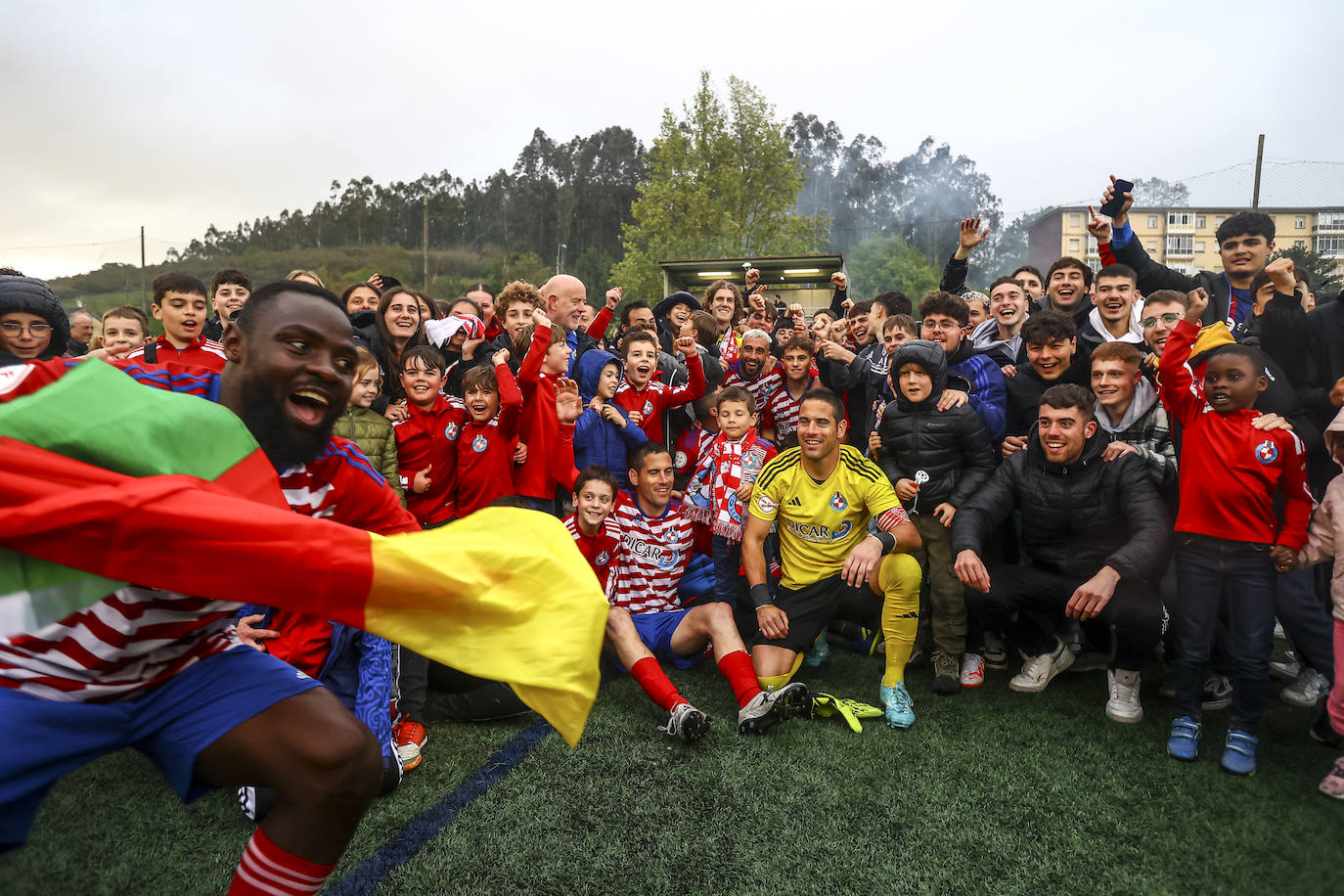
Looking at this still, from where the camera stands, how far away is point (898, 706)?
12.6 feet

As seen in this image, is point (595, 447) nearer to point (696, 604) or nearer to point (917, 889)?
point (696, 604)

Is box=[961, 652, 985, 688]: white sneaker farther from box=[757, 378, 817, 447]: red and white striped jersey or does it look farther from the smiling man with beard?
the smiling man with beard

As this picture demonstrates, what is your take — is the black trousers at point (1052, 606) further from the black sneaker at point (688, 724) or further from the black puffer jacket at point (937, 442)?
the black sneaker at point (688, 724)

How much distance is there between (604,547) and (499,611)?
2.90m

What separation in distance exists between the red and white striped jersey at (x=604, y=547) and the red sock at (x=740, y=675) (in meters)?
0.90

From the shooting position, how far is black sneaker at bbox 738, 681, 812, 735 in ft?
12.0

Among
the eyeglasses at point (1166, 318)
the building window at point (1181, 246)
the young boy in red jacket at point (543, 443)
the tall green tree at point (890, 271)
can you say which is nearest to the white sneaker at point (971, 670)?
the eyeglasses at point (1166, 318)

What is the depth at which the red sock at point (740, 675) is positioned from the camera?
3822 mm

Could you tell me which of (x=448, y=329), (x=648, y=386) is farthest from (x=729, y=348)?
(x=448, y=329)

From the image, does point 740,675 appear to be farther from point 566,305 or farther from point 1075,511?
point 566,305

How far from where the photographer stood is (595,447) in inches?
204

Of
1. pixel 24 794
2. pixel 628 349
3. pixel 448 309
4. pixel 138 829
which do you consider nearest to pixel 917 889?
pixel 24 794

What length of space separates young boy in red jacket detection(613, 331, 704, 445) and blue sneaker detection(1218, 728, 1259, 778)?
12.1 ft

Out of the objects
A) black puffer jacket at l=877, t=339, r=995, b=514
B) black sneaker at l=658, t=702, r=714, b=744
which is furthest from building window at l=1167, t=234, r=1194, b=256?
black sneaker at l=658, t=702, r=714, b=744
